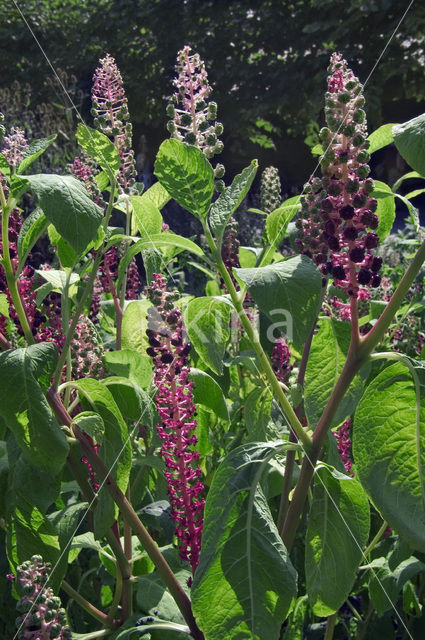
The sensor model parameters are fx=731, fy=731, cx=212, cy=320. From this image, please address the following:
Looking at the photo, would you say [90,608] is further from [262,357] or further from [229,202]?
[229,202]

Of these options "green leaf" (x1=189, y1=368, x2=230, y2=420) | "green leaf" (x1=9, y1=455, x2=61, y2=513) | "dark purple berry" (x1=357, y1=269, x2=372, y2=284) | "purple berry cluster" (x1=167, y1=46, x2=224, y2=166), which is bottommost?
"green leaf" (x1=9, y1=455, x2=61, y2=513)

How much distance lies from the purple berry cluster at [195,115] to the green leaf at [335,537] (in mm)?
669

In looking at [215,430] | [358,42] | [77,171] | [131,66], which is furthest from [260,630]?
[131,66]

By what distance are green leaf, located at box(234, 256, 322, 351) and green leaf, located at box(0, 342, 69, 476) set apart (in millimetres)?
488

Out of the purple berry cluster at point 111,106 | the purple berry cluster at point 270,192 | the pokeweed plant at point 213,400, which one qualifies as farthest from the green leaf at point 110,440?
the purple berry cluster at point 270,192

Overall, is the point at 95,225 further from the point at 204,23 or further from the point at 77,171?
the point at 204,23

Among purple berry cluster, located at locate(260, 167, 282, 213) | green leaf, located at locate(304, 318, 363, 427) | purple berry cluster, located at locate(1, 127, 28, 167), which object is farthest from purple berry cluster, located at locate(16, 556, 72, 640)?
purple berry cluster, located at locate(260, 167, 282, 213)

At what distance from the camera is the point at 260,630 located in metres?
1.25

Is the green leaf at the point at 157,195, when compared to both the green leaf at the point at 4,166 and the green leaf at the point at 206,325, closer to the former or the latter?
the green leaf at the point at 4,166

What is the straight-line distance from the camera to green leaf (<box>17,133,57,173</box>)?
5.30 feet

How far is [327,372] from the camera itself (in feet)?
4.99

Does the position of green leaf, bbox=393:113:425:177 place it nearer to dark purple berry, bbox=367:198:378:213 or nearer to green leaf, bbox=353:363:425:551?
dark purple berry, bbox=367:198:378:213

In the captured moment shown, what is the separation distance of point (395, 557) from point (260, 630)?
2.19 feet

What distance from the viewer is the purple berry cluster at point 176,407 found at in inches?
66.5
